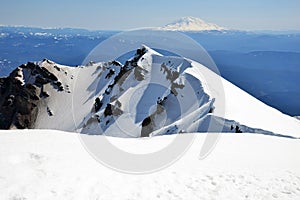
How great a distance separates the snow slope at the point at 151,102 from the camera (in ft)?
146

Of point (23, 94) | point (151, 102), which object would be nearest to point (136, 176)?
point (151, 102)

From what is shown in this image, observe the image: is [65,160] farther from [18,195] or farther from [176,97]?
[176,97]

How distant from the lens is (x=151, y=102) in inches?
3172

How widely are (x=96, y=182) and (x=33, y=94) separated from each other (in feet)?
354

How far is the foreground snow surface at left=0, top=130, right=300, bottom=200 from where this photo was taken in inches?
480

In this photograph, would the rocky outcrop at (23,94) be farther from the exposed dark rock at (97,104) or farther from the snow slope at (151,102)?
the exposed dark rock at (97,104)

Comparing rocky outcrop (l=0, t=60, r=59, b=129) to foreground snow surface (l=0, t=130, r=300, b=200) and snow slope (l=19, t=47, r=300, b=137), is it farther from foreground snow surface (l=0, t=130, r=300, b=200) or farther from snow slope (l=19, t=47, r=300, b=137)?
foreground snow surface (l=0, t=130, r=300, b=200)

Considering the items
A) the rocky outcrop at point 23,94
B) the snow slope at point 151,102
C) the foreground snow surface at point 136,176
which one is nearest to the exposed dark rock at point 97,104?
the snow slope at point 151,102

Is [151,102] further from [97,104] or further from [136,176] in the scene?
[136,176]

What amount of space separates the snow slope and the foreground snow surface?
22777 mm

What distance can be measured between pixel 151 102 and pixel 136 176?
218 ft


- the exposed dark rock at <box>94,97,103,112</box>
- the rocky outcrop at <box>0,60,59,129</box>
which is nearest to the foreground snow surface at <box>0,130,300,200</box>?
the exposed dark rock at <box>94,97,103,112</box>

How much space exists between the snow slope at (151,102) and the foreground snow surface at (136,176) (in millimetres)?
22777

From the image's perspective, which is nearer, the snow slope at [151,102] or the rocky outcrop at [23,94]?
the snow slope at [151,102]
